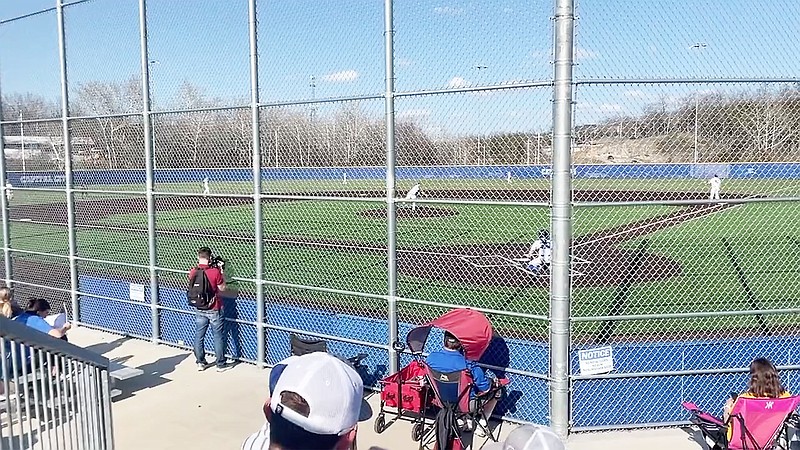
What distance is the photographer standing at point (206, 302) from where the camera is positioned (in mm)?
7797

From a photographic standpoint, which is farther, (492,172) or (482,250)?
(482,250)

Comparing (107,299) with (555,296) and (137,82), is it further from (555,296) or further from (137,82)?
(555,296)

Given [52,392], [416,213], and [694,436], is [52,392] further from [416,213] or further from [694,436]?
[416,213]

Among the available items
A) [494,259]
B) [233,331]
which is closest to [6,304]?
[233,331]

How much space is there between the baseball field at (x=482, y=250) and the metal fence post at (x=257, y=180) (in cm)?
17

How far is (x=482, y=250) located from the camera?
669 inches

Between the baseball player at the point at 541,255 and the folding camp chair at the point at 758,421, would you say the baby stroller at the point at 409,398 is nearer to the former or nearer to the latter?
the folding camp chair at the point at 758,421

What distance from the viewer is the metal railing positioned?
11.0 feet

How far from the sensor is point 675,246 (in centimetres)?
1780

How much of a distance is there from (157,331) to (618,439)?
6.07 m

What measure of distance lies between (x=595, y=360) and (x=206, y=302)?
14.5ft

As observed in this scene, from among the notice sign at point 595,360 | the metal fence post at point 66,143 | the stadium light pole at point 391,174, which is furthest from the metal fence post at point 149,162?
the notice sign at point 595,360

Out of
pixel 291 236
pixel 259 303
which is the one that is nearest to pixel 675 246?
pixel 291 236

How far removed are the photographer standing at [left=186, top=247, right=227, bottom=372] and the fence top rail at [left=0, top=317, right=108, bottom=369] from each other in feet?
12.0
